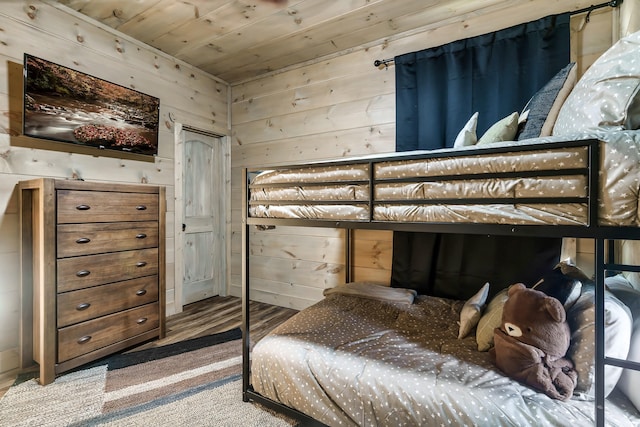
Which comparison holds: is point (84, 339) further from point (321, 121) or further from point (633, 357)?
point (633, 357)

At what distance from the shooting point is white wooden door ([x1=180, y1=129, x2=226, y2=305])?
130 inches

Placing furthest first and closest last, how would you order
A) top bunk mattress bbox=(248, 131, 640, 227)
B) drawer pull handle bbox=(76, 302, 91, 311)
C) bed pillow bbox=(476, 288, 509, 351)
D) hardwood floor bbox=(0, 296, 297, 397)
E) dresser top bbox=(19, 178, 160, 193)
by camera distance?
hardwood floor bbox=(0, 296, 297, 397) → drawer pull handle bbox=(76, 302, 91, 311) → dresser top bbox=(19, 178, 160, 193) → bed pillow bbox=(476, 288, 509, 351) → top bunk mattress bbox=(248, 131, 640, 227)

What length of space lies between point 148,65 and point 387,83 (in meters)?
2.20

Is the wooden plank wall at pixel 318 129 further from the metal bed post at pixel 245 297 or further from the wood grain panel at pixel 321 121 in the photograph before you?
the metal bed post at pixel 245 297

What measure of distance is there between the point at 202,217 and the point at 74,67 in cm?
172

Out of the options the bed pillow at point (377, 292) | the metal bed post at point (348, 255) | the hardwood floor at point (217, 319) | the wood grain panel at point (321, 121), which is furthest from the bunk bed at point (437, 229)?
the wood grain panel at point (321, 121)

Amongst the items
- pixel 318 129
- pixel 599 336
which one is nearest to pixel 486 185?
pixel 599 336

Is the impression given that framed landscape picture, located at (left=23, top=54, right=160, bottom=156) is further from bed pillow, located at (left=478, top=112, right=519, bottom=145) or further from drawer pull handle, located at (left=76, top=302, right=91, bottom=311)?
bed pillow, located at (left=478, top=112, right=519, bottom=145)

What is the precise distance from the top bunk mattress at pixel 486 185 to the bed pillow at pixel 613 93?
14cm

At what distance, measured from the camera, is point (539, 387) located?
1126mm

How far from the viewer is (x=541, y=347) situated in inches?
44.8

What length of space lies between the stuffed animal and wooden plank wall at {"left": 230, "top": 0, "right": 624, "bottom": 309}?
151 cm

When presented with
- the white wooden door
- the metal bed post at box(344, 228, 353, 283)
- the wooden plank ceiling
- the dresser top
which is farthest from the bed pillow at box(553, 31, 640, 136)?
the white wooden door

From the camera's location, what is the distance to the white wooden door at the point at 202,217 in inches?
130
